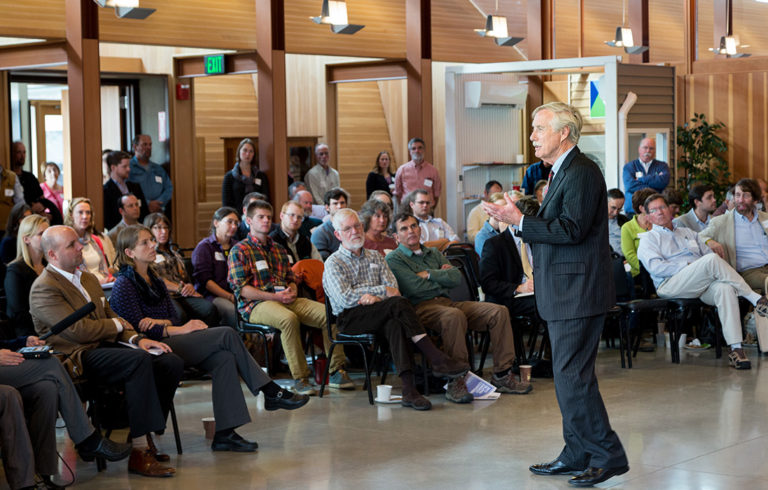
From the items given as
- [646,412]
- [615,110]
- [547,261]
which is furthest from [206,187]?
[547,261]

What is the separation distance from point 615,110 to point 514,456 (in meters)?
6.34

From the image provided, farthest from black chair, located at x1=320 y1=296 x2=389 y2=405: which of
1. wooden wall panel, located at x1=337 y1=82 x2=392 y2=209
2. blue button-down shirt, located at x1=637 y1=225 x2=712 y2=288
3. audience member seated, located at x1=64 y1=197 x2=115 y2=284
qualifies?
wooden wall panel, located at x1=337 y1=82 x2=392 y2=209

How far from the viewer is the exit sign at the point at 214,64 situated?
33.3 feet

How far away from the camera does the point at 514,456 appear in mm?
4637

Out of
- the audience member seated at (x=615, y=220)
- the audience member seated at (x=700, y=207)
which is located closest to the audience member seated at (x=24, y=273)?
the audience member seated at (x=615, y=220)

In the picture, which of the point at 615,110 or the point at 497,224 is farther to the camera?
the point at 615,110

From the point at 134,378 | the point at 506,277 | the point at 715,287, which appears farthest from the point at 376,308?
the point at 715,287

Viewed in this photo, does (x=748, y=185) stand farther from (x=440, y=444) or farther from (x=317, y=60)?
(x=317, y=60)

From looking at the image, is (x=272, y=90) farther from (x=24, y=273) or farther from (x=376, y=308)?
(x=24, y=273)

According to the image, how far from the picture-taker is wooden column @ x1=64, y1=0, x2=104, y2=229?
322 inches

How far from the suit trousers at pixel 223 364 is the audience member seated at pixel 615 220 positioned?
3.99 m

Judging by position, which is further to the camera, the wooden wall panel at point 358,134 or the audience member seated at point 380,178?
the wooden wall panel at point 358,134

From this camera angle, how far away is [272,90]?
9.65 m

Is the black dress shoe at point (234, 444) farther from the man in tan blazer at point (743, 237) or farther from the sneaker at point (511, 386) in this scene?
the man in tan blazer at point (743, 237)
